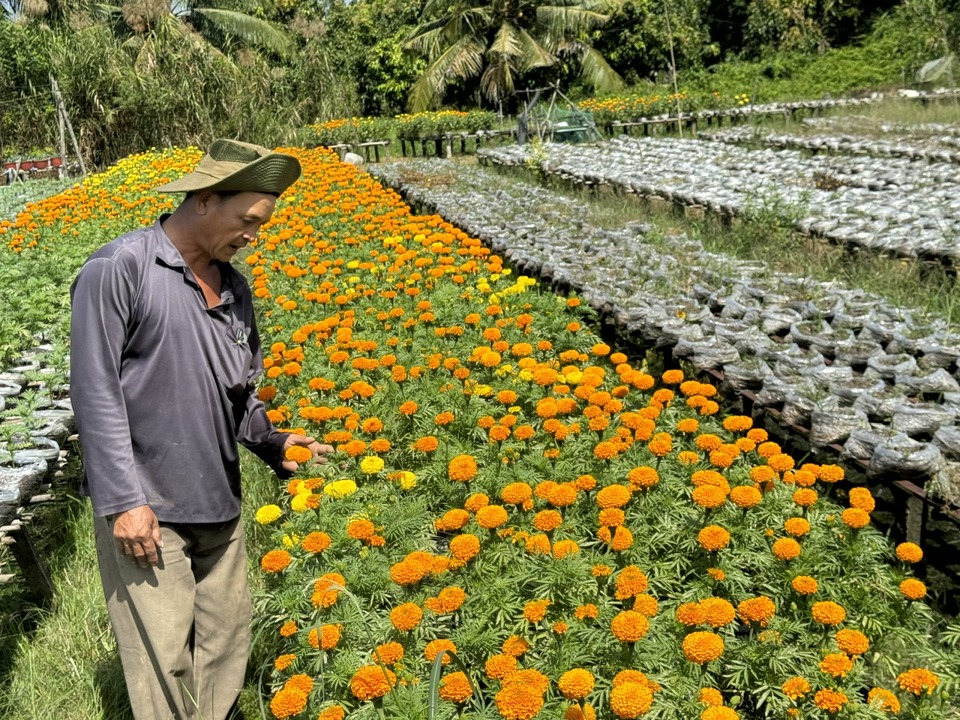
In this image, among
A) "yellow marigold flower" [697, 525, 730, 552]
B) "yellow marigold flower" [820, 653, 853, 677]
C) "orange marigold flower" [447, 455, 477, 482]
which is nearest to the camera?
"yellow marigold flower" [820, 653, 853, 677]

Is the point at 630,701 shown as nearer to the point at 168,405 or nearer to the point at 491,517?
the point at 491,517

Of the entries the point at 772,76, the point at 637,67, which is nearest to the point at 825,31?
the point at 772,76

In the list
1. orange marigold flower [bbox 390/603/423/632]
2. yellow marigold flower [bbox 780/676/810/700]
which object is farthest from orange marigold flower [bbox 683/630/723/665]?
orange marigold flower [bbox 390/603/423/632]

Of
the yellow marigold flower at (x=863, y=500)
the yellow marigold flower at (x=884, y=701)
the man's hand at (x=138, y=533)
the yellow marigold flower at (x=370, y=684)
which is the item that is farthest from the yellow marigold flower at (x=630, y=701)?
the man's hand at (x=138, y=533)

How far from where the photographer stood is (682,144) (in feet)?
50.2

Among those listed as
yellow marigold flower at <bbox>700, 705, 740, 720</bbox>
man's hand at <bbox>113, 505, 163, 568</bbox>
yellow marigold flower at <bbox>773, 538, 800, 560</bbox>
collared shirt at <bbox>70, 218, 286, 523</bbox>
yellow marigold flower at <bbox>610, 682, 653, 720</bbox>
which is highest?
collared shirt at <bbox>70, 218, 286, 523</bbox>

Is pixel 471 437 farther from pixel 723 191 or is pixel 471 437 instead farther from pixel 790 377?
pixel 723 191

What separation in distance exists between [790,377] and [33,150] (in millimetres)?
21900

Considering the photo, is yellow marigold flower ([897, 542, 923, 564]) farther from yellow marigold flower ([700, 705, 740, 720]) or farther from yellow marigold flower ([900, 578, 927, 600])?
yellow marigold flower ([700, 705, 740, 720])

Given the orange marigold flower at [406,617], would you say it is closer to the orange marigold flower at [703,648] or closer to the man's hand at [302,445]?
the orange marigold flower at [703,648]

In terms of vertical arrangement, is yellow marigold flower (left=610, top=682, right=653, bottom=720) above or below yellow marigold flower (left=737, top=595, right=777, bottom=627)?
above

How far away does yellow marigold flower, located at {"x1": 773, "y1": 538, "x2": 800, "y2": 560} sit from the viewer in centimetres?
229

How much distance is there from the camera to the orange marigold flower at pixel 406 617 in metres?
2.06

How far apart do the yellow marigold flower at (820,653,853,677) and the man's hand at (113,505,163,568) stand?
1.75 metres
